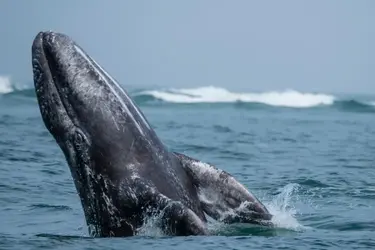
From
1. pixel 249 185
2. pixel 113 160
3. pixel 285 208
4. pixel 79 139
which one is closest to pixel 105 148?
pixel 113 160

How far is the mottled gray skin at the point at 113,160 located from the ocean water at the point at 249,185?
0.72ft

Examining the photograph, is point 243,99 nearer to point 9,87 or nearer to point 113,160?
point 9,87

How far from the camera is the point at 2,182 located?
16156mm

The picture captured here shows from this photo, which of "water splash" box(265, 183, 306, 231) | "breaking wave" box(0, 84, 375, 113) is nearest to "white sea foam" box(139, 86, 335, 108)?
"breaking wave" box(0, 84, 375, 113)

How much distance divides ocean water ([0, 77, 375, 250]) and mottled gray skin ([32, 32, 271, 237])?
22 cm

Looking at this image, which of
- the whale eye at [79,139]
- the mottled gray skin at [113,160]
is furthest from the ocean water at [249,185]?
the whale eye at [79,139]

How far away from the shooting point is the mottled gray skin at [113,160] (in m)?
10.1

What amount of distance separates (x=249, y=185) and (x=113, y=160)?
7007mm

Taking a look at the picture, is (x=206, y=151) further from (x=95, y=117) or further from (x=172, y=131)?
(x=95, y=117)

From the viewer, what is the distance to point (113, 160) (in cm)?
1017

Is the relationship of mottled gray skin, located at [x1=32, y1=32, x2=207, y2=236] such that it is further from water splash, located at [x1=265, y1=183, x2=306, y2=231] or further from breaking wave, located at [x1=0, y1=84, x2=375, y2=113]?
breaking wave, located at [x1=0, y1=84, x2=375, y2=113]

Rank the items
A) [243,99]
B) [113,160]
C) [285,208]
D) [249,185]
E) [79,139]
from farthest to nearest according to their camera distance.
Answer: [243,99] < [249,185] < [285,208] < [79,139] < [113,160]

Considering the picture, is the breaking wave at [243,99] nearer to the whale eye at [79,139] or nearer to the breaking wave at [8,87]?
the breaking wave at [8,87]

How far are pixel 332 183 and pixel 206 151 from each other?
25.1 ft
